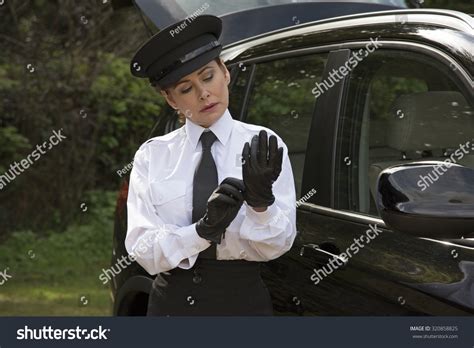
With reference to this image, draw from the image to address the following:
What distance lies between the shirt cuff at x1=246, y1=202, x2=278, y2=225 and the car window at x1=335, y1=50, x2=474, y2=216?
49 cm

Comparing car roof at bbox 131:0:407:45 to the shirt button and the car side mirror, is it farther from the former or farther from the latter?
the car side mirror

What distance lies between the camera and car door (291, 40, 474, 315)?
249 centimetres

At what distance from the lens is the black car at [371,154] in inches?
89.8

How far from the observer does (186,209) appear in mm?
2705

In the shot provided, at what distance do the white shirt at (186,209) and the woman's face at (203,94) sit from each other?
4 centimetres

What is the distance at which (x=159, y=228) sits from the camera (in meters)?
2.67

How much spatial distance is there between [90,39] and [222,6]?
15.1 ft

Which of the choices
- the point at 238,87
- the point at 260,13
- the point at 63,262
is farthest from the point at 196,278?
the point at 63,262

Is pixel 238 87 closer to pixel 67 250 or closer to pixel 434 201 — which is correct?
pixel 434 201

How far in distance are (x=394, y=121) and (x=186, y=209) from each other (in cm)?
76

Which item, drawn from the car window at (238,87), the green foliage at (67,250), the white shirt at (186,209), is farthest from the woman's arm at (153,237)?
the green foliage at (67,250)

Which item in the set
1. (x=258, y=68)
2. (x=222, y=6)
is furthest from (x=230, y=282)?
(x=222, y=6)

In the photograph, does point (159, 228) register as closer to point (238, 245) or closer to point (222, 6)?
point (238, 245)

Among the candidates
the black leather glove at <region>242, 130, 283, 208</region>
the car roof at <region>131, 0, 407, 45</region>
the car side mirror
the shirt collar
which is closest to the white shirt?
the shirt collar
